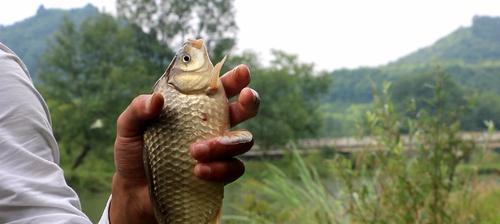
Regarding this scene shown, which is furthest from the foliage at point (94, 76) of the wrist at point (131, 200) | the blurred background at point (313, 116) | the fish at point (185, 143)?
the fish at point (185, 143)

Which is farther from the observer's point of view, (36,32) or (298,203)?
(36,32)

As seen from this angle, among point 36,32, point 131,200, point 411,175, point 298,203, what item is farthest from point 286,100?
point 131,200

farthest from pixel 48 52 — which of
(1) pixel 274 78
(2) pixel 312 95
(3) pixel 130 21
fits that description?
(2) pixel 312 95

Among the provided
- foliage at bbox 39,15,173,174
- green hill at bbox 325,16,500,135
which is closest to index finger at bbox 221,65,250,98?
green hill at bbox 325,16,500,135

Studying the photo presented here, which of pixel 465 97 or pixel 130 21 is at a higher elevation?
pixel 465 97

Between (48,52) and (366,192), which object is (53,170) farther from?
(48,52)

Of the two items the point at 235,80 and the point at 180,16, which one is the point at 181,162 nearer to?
the point at 235,80

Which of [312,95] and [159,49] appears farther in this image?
[312,95]

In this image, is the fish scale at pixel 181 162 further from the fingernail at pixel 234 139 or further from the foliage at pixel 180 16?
the foliage at pixel 180 16
